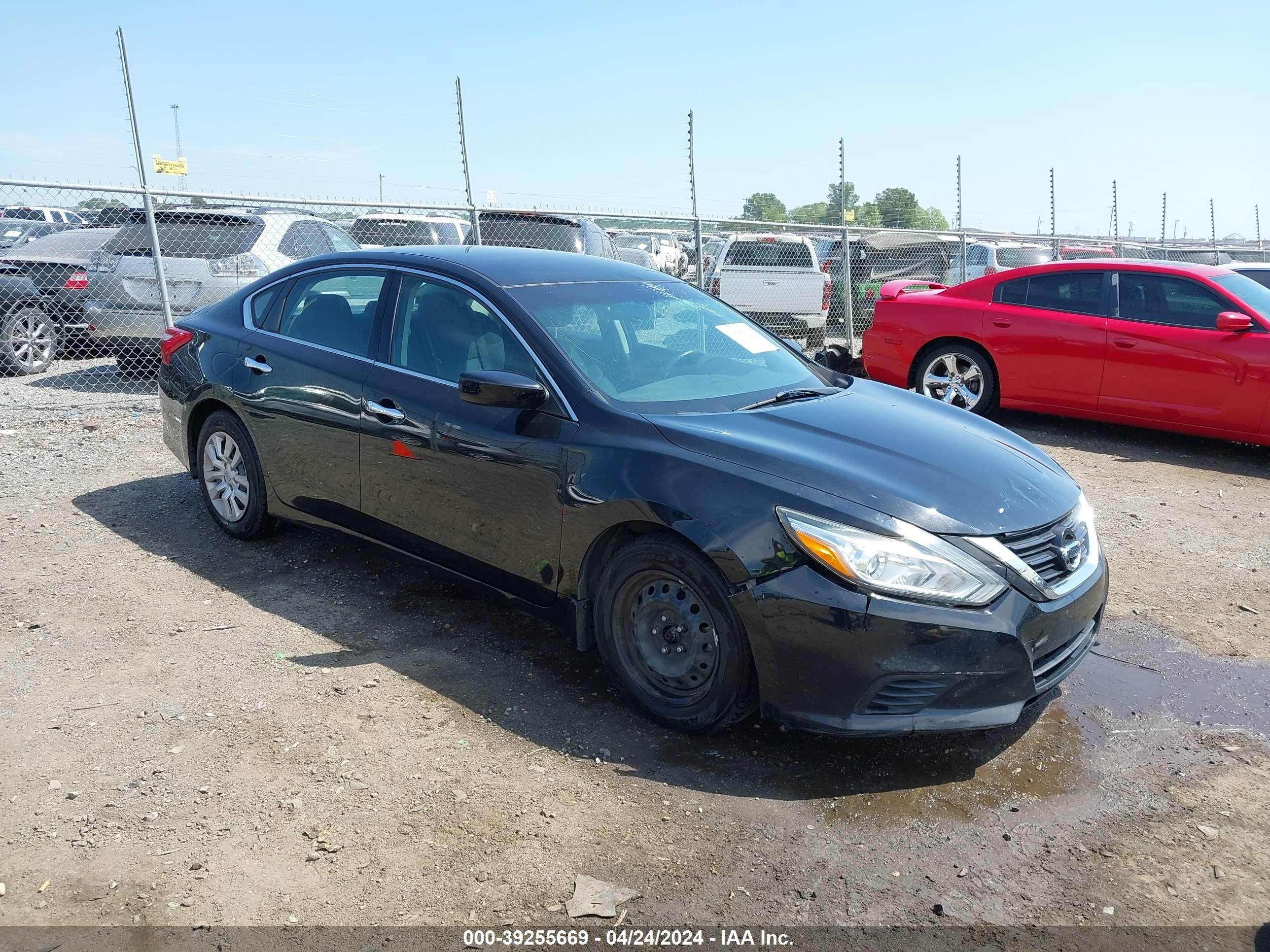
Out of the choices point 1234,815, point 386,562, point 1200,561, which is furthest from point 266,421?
point 1200,561

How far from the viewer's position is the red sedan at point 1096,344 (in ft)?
25.7

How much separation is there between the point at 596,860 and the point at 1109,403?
23.0 ft

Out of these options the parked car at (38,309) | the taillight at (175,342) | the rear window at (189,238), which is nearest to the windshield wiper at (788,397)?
the taillight at (175,342)

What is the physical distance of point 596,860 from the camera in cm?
296

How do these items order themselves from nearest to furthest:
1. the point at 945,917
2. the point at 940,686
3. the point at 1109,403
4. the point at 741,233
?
the point at 945,917, the point at 940,686, the point at 1109,403, the point at 741,233

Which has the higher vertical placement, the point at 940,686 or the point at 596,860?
the point at 940,686

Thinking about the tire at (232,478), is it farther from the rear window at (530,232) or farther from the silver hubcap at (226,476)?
the rear window at (530,232)

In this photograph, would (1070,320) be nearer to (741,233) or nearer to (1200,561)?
(1200,561)

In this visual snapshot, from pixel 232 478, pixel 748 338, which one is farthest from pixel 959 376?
pixel 232 478

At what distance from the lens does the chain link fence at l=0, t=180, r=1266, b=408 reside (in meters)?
9.59

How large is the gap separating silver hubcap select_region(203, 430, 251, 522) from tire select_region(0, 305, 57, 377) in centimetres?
652

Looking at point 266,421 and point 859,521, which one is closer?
point 859,521

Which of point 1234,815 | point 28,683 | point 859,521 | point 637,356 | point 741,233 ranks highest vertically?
point 741,233

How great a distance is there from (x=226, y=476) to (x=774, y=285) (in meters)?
9.30
